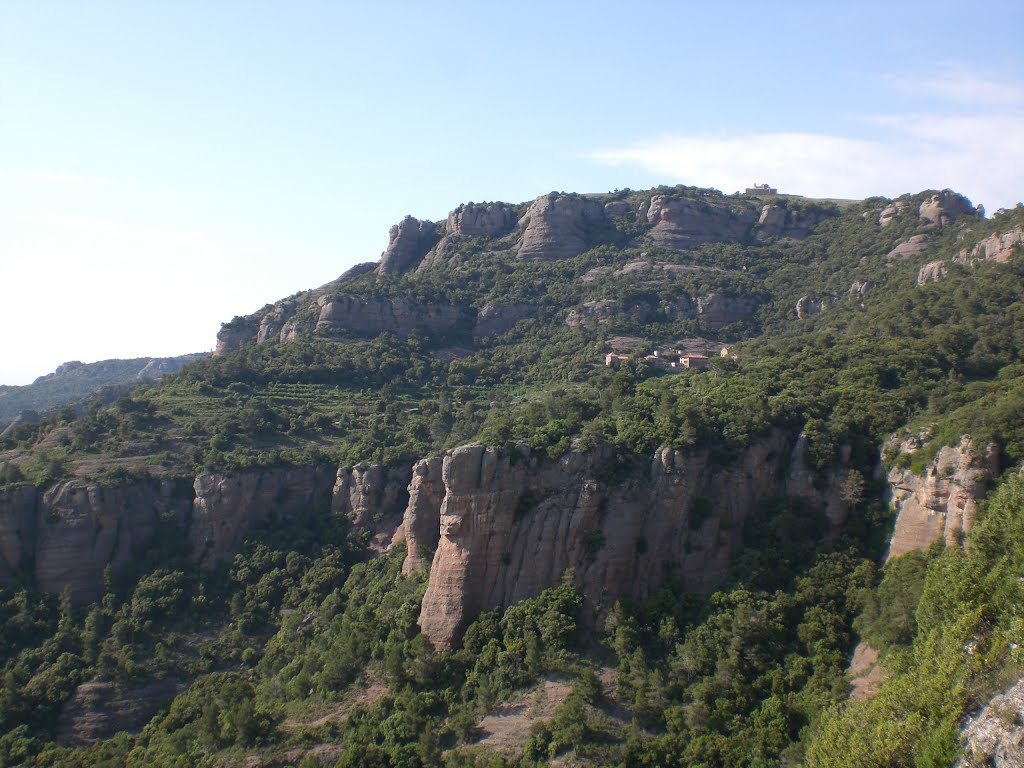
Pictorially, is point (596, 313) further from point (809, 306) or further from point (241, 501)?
point (241, 501)

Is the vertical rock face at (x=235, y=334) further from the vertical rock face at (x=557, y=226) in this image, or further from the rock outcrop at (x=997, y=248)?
the rock outcrop at (x=997, y=248)

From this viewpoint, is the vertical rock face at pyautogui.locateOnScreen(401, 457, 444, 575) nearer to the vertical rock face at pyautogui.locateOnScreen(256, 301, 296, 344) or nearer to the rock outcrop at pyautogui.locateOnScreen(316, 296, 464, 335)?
the rock outcrop at pyautogui.locateOnScreen(316, 296, 464, 335)

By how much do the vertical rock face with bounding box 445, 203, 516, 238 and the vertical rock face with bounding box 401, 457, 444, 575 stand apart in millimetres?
66012

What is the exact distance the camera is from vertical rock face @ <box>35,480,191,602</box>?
172 feet

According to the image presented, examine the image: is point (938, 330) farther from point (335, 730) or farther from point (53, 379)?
point (53, 379)

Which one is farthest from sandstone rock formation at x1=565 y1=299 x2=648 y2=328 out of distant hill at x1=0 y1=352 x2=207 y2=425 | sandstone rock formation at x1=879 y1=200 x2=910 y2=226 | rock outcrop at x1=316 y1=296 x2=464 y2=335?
distant hill at x1=0 y1=352 x2=207 y2=425

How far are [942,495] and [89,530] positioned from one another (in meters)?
48.6

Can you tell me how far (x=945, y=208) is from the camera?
89750 mm

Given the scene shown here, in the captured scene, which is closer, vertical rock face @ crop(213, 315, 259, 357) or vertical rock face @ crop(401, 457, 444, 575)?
vertical rock face @ crop(401, 457, 444, 575)

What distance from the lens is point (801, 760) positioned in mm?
29250

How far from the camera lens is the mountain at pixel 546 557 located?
106ft

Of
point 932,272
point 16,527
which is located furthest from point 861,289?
point 16,527

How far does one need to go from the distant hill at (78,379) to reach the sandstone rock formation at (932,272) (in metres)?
118

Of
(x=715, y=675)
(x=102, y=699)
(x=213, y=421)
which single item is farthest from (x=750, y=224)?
(x=102, y=699)
